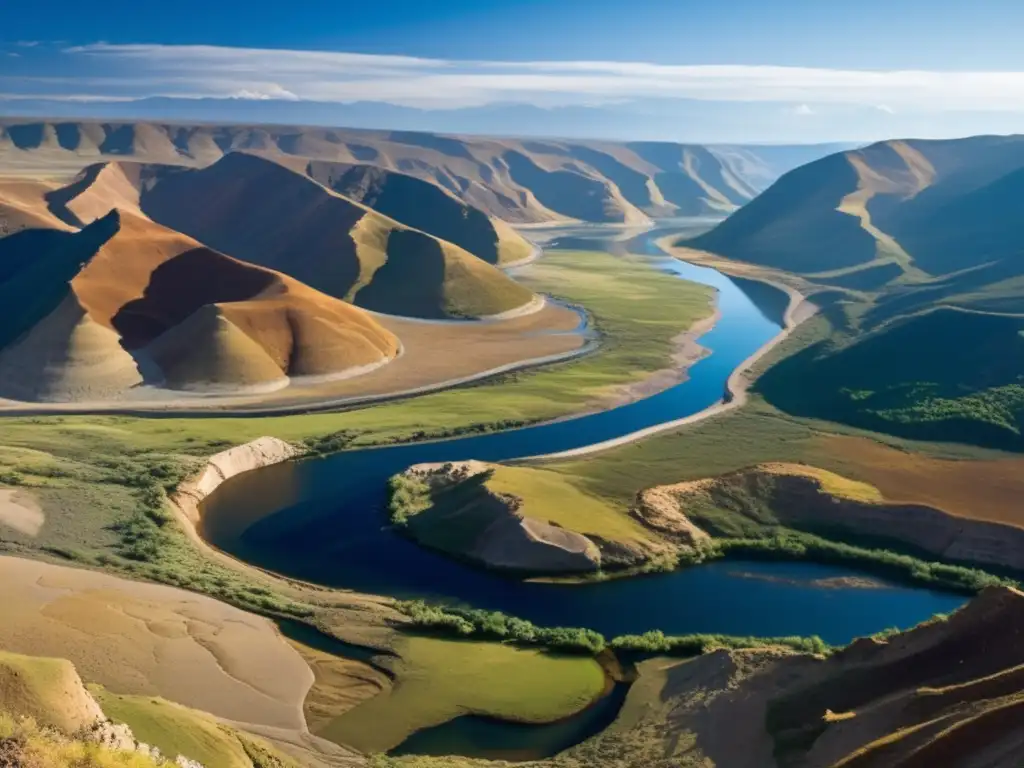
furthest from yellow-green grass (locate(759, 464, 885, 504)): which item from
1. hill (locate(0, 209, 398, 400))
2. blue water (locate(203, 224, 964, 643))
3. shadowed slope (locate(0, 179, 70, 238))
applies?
shadowed slope (locate(0, 179, 70, 238))

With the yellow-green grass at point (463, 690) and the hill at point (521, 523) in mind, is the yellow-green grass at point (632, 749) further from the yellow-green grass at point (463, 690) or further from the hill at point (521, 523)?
the hill at point (521, 523)

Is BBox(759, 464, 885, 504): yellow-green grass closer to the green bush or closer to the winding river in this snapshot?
the winding river

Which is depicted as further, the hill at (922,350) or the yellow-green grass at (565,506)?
the hill at (922,350)

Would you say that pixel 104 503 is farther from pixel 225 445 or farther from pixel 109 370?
pixel 109 370

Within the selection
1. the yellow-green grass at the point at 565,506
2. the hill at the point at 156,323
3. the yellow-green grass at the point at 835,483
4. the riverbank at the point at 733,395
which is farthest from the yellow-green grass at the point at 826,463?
the hill at the point at 156,323

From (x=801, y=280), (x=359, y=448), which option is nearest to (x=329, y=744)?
(x=359, y=448)
